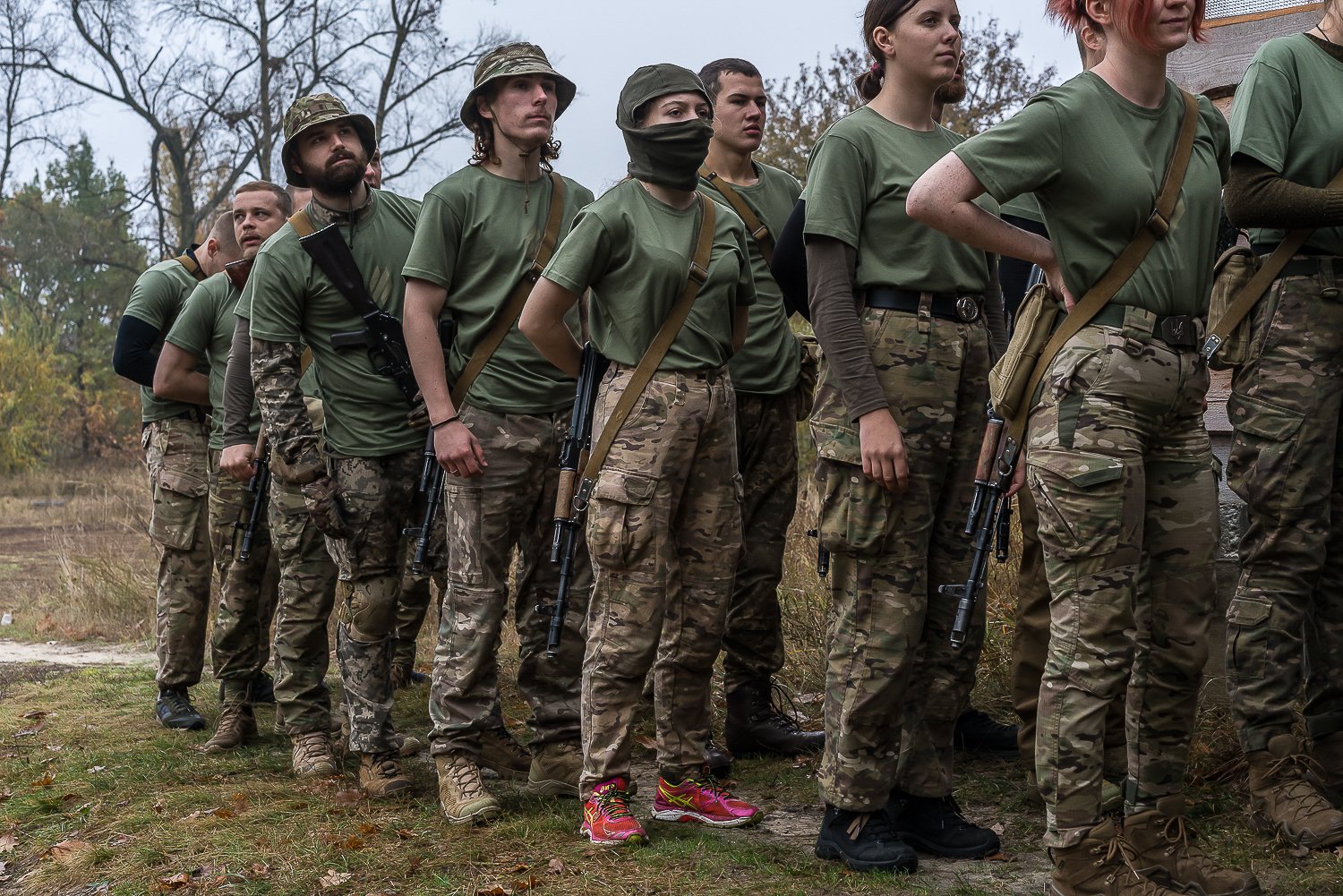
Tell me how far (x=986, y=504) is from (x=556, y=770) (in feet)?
6.78

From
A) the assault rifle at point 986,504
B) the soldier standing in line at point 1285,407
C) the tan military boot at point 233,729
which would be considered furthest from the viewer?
the tan military boot at point 233,729

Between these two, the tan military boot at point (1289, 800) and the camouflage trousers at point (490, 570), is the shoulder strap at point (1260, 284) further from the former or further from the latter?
the camouflage trousers at point (490, 570)

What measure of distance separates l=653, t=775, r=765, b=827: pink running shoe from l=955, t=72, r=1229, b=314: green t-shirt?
215 cm

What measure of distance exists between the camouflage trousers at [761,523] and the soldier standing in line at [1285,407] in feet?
5.95

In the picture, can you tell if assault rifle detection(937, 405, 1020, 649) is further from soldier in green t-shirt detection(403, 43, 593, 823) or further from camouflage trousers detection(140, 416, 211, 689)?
camouflage trousers detection(140, 416, 211, 689)

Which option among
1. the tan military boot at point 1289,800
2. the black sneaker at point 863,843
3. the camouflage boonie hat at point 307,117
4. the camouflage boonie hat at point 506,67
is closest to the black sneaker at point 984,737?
the tan military boot at point 1289,800

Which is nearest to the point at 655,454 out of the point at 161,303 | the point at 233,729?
the point at 233,729

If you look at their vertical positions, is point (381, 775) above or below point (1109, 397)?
below

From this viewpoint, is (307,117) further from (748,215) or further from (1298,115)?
(1298,115)

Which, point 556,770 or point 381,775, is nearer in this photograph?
point 556,770

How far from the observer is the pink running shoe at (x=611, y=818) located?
4406 mm

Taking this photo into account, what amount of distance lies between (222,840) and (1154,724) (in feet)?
10.4

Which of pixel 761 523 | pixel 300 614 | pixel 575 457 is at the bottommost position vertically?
pixel 300 614

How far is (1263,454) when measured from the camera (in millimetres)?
4312
